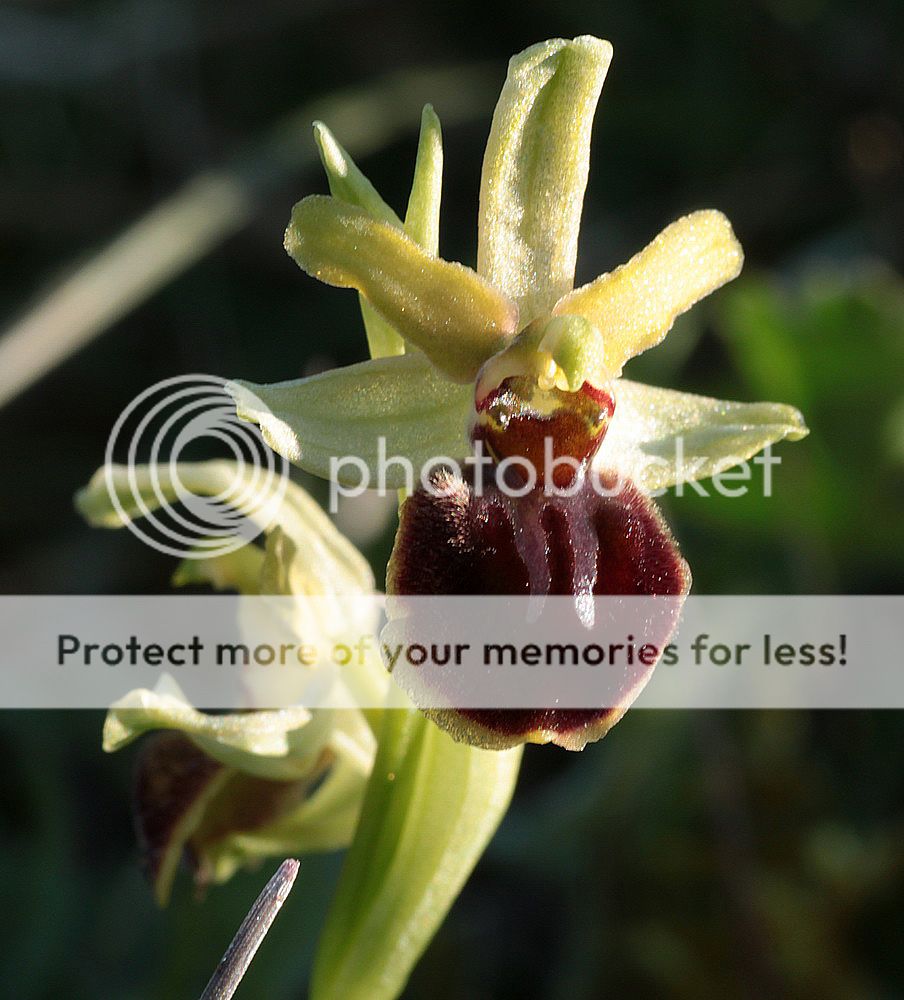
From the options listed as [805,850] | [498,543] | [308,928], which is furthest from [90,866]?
[498,543]

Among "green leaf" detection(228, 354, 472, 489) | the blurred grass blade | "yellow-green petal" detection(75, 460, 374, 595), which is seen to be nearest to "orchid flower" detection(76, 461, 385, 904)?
"yellow-green petal" detection(75, 460, 374, 595)

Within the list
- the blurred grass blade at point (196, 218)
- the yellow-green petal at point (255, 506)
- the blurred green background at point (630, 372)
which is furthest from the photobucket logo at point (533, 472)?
the blurred grass blade at point (196, 218)

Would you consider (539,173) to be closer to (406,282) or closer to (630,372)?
(406,282)

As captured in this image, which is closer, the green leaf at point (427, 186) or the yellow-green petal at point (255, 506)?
the green leaf at point (427, 186)

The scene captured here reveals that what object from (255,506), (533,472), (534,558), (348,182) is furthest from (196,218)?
(534,558)

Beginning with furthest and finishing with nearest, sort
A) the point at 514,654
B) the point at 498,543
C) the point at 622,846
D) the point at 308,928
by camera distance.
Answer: the point at 622,846 → the point at 308,928 → the point at 498,543 → the point at 514,654

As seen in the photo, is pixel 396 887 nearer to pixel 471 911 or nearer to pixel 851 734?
pixel 471 911

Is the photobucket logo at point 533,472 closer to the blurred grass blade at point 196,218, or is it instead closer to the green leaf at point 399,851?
the green leaf at point 399,851
